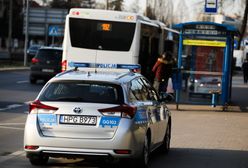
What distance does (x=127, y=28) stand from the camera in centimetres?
2550

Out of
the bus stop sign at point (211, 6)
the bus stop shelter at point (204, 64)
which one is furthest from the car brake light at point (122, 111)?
the bus stop sign at point (211, 6)

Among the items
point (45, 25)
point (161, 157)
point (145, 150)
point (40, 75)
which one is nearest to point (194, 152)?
point (161, 157)

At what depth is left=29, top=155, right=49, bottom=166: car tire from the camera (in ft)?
34.6

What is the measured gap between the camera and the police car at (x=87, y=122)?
10117 mm

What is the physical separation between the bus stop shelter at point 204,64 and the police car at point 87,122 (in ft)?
44.8

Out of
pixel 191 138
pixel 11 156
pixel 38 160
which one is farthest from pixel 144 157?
pixel 191 138

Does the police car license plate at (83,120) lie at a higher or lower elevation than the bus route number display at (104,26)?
lower

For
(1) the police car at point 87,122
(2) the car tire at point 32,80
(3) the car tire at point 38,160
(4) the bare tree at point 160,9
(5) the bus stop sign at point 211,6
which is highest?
(4) the bare tree at point 160,9

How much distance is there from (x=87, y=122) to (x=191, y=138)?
5.91 m

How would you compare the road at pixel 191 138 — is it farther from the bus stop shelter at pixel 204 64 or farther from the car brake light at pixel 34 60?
the car brake light at pixel 34 60

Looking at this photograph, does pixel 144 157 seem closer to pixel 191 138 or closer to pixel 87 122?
pixel 87 122

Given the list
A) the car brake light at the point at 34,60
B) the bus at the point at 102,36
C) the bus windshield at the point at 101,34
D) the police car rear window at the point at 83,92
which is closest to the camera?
the police car rear window at the point at 83,92

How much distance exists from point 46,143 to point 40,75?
25108 millimetres

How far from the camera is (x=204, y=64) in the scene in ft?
84.3
